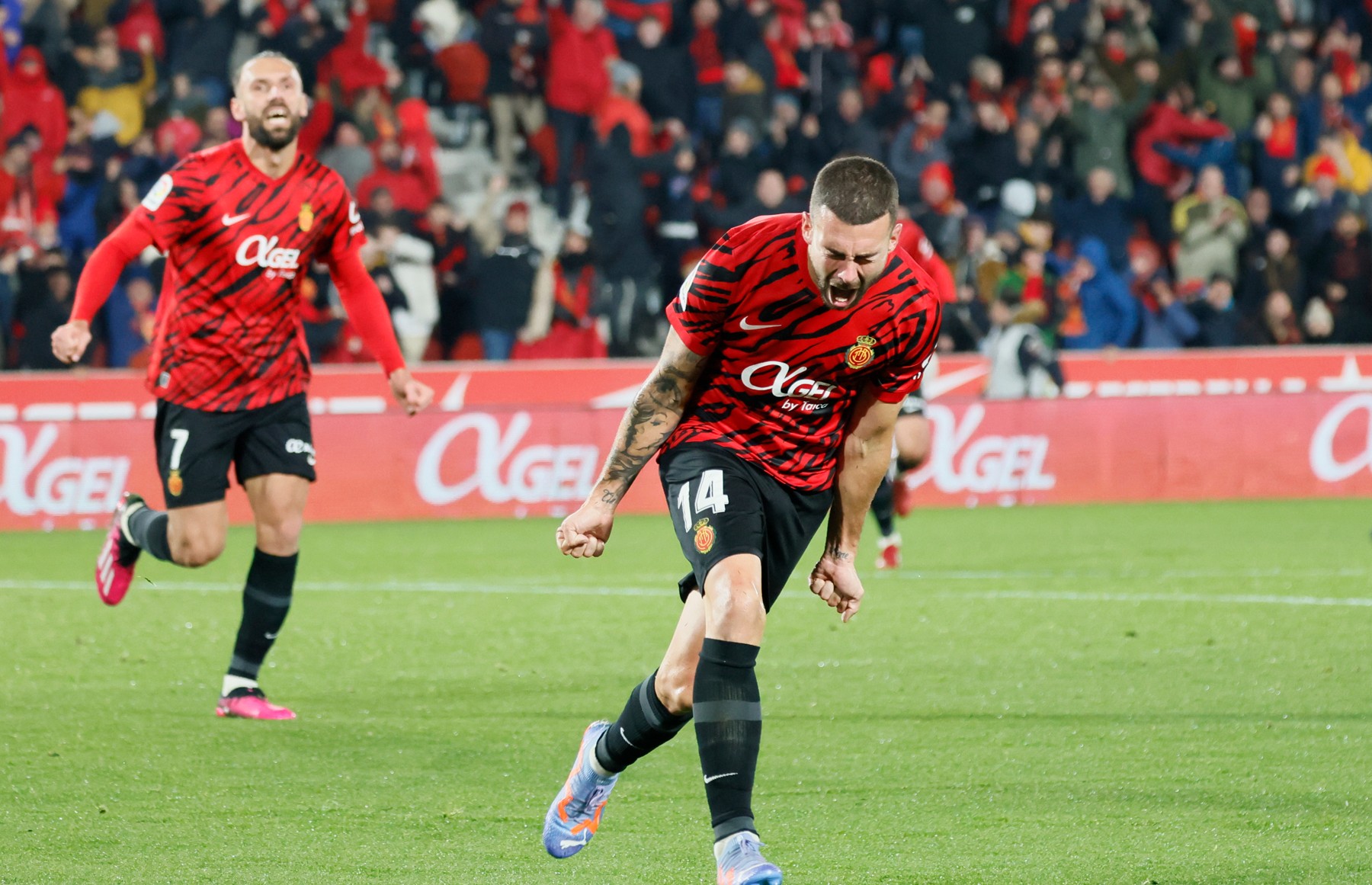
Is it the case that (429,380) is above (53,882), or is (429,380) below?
below

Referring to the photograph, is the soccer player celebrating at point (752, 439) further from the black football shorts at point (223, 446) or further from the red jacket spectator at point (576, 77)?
the red jacket spectator at point (576, 77)

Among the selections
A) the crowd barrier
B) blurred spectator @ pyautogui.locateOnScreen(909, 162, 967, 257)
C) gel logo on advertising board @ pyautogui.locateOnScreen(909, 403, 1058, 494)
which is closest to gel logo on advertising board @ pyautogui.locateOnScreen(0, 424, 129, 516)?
the crowd barrier

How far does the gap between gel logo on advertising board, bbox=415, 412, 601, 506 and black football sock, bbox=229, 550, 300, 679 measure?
7639mm

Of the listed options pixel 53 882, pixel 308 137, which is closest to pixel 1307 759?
pixel 53 882

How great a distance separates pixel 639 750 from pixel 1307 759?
2.50 m

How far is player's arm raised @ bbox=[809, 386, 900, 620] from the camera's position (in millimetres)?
5281

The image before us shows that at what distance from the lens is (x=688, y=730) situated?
284 inches

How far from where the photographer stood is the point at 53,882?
482 centimetres

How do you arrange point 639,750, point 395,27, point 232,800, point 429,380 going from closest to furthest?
point 639,750
point 232,800
point 429,380
point 395,27

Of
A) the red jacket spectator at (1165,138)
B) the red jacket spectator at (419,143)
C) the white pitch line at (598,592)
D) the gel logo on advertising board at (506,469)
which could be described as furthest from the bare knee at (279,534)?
the red jacket spectator at (1165,138)

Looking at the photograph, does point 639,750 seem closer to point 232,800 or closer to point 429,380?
point 232,800

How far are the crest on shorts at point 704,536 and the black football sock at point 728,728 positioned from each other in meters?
0.27

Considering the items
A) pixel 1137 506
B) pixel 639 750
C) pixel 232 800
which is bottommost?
pixel 1137 506

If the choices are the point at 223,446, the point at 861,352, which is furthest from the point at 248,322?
the point at 861,352
